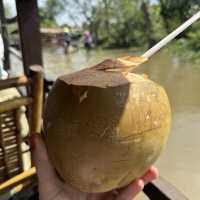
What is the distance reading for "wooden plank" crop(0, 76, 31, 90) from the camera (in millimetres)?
1048

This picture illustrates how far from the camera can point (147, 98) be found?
0.51 metres

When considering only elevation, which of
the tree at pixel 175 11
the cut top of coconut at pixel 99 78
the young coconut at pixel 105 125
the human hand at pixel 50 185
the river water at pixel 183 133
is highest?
the cut top of coconut at pixel 99 78

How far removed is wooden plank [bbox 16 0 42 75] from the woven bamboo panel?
53 centimetres

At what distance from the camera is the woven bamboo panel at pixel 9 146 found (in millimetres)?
1136

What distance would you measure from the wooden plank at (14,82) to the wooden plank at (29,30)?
1.85 feet

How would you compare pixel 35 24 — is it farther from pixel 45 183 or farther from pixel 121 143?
pixel 121 143

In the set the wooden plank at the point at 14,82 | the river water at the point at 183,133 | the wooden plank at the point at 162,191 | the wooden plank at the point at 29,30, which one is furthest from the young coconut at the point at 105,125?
the river water at the point at 183,133

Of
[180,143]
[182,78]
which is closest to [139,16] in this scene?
[182,78]

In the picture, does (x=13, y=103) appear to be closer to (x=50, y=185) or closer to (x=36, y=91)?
(x=36, y=91)

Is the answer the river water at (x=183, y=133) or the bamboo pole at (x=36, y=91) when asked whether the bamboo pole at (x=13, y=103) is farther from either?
the river water at (x=183, y=133)

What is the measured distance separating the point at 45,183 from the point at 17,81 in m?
0.47

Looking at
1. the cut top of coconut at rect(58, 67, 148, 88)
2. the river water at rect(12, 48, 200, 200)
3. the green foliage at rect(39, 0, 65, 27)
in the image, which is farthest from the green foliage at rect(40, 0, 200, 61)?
the cut top of coconut at rect(58, 67, 148, 88)

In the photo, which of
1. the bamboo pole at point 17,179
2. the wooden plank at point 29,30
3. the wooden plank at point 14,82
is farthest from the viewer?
the wooden plank at point 29,30

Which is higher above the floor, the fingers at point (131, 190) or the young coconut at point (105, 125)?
the young coconut at point (105, 125)
